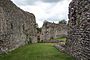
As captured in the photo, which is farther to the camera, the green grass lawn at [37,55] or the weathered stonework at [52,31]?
the weathered stonework at [52,31]

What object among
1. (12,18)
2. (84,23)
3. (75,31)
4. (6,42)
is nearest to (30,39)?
(12,18)

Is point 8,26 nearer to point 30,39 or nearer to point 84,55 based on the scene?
point 84,55

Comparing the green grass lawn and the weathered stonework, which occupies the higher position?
the weathered stonework

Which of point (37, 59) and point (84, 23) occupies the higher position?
point (84, 23)

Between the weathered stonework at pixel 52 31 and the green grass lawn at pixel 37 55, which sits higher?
the weathered stonework at pixel 52 31

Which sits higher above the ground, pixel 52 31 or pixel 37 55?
pixel 52 31

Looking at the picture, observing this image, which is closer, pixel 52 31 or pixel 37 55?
pixel 37 55

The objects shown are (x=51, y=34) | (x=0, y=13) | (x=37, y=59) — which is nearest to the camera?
(x=37, y=59)

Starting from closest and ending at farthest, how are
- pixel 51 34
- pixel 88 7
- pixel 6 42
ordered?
pixel 88 7 → pixel 6 42 → pixel 51 34

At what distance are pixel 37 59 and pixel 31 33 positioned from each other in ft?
73.1

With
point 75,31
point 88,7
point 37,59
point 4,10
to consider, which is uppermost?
point 4,10

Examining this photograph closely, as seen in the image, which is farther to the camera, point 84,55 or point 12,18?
point 12,18

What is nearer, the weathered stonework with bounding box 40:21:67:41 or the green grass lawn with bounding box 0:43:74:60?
the green grass lawn with bounding box 0:43:74:60

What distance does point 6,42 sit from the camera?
57.8ft
